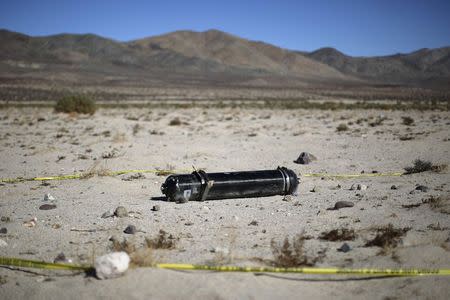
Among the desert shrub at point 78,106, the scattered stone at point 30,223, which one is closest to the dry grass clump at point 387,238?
the scattered stone at point 30,223

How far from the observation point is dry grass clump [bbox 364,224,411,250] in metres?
4.89

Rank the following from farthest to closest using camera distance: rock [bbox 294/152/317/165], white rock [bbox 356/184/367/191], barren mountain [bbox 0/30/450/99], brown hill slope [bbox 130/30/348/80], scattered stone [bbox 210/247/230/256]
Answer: brown hill slope [bbox 130/30/348/80] < barren mountain [bbox 0/30/450/99] < rock [bbox 294/152/317/165] < white rock [bbox 356/184/367/191] < scattered stone [bbox 210/247/230/256]

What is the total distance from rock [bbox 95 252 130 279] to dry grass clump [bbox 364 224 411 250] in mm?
2555

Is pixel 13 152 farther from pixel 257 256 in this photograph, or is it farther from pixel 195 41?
pixel 195 41

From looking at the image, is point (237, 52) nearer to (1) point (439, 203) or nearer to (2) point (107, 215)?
(1) point (439, 203)

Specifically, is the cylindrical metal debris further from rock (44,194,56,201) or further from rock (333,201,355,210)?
rock (44,194,56,201)

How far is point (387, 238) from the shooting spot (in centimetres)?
496

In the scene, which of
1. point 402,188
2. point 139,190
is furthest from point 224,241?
point 402,188

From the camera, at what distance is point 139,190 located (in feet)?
26.5

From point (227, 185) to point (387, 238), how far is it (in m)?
2.63

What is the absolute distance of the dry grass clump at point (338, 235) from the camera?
5.20 m

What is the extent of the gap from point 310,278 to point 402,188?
4.12 metres

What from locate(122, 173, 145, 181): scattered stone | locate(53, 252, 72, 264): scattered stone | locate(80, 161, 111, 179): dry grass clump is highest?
locate(80, 161, 111, 179): dry grass clump

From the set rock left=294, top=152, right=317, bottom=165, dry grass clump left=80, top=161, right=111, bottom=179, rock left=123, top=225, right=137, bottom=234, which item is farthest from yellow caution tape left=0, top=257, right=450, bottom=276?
rock left=294, top=152, right=317, bottom=165
